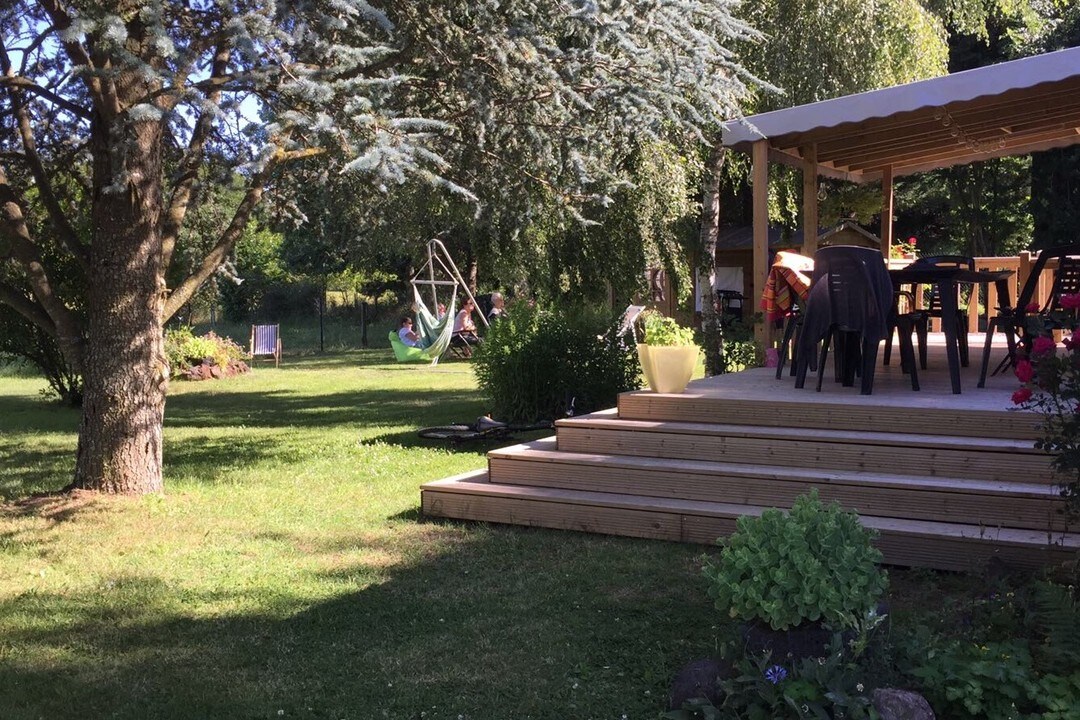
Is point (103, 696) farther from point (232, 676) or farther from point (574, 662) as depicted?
point (574, 662)

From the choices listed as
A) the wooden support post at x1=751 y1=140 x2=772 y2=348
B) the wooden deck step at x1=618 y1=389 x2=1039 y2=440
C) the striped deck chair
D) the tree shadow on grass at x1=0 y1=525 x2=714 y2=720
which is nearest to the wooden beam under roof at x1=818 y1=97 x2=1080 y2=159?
the wooden support post at x1=751 y1=140 x2=772 y2=348

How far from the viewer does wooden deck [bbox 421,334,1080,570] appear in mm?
4293

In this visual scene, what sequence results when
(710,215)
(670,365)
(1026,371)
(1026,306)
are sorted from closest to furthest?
(1026,371) < (670,365) < (1026,306) < (710,215)

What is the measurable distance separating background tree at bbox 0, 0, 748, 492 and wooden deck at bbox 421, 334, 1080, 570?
174cm

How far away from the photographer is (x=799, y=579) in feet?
9.54

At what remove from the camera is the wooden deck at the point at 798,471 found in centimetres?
429

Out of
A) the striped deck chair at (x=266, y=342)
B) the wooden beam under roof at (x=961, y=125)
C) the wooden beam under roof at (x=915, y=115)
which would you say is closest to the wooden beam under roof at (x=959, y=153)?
the wooden beam under roof at (x=961, y=125)

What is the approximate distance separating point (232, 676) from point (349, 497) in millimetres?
3045

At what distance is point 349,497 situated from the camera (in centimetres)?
643

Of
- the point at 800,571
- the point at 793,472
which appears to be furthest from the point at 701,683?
the point at 793,472

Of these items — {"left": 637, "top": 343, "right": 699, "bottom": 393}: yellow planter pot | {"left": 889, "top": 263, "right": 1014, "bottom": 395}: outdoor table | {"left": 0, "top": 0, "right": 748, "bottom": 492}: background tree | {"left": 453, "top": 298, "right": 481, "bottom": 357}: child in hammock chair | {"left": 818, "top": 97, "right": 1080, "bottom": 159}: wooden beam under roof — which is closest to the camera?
{"left": 0, "top": 0, "right": 748, "bottom": 492}: background tree

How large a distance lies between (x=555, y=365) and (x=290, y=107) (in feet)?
13.5

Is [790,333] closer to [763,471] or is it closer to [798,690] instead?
[763,471]

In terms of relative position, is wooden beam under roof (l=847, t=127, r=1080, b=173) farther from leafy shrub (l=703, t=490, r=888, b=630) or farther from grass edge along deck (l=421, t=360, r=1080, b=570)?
leafy shrub (l=703, t=490, r=888, b=630)
